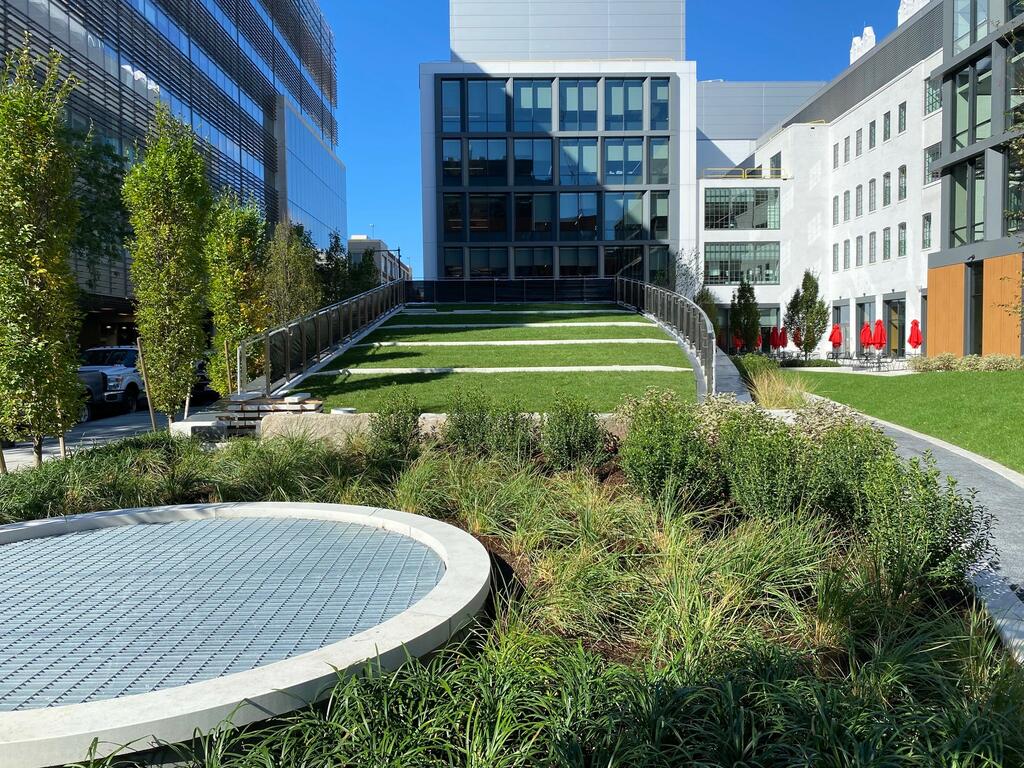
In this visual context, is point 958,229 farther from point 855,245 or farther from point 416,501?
point 416,501

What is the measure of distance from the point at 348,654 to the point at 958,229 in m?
33.4

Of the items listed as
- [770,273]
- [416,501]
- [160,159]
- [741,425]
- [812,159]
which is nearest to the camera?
[416,501]

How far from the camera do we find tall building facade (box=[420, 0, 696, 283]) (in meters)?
48.7

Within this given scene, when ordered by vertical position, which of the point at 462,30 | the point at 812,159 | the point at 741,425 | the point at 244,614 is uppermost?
the point at 462,30

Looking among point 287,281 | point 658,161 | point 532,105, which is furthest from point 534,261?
point 287,281

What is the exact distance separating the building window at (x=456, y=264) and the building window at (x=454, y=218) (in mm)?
797

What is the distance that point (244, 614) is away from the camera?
14.0 ft

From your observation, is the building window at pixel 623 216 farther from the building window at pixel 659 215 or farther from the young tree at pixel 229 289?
the young tree at pixel 229 289

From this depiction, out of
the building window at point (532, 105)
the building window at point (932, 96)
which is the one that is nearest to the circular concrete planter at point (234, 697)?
the building window at point (932, 96)

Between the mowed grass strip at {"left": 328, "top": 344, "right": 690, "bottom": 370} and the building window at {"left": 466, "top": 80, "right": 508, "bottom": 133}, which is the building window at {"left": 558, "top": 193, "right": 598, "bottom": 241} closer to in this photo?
the building window at {"left": 466, "top": 80, "right": 508, "bottom": 133}

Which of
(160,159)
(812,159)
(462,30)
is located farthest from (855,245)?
(160,159)

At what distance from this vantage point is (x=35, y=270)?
939 cm

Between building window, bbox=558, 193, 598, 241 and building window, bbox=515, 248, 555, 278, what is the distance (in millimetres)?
1658

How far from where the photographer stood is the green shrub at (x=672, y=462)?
6.49 metres
